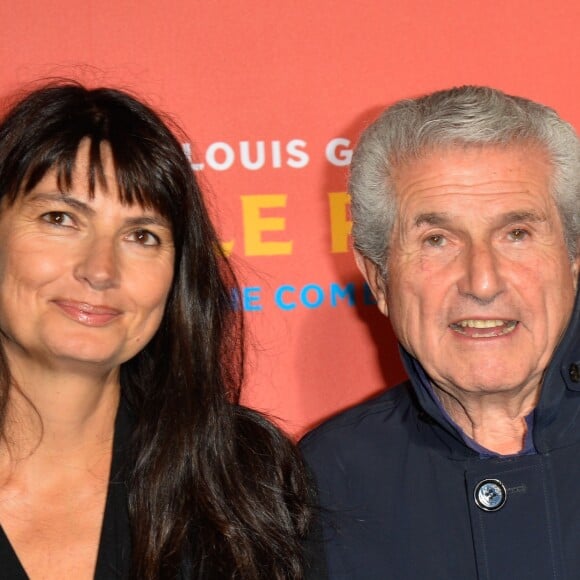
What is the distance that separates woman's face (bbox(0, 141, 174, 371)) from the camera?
1.93 m

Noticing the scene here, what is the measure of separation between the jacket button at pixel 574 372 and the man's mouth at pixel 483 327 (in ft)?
0.42

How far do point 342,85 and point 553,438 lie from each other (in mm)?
964

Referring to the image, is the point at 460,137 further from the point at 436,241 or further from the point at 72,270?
the point at 72,270

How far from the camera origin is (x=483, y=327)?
2021 mm

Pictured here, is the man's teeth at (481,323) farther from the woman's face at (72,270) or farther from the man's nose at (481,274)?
the woman's face at (72,270)

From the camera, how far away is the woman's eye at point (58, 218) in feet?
6.38

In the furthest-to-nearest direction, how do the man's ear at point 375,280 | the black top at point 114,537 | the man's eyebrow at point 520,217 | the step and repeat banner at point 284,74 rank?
1. the step and repeat banner at point 284,74
2. the man's ear at point 375,280
3. the man's eyebrow at point 520,217
4. the black top at point 114,537

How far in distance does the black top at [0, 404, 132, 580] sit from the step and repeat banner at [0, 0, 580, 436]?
0.55 m

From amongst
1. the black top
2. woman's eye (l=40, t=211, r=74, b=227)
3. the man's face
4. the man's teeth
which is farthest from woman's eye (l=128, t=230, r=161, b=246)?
the man's teeth

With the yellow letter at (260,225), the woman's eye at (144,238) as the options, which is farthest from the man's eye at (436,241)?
the yellow letter at (260,225)

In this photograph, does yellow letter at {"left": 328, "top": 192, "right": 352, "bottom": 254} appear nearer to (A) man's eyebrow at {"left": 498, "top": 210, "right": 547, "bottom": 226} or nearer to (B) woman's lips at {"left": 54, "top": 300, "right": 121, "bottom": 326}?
(A) man's eyebrow at {"left": 498, "top": 210, "right": 547, "bottom": 226}

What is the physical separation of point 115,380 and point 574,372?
33.2 inches

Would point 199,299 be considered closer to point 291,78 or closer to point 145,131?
point 145,131

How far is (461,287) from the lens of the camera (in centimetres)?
199
